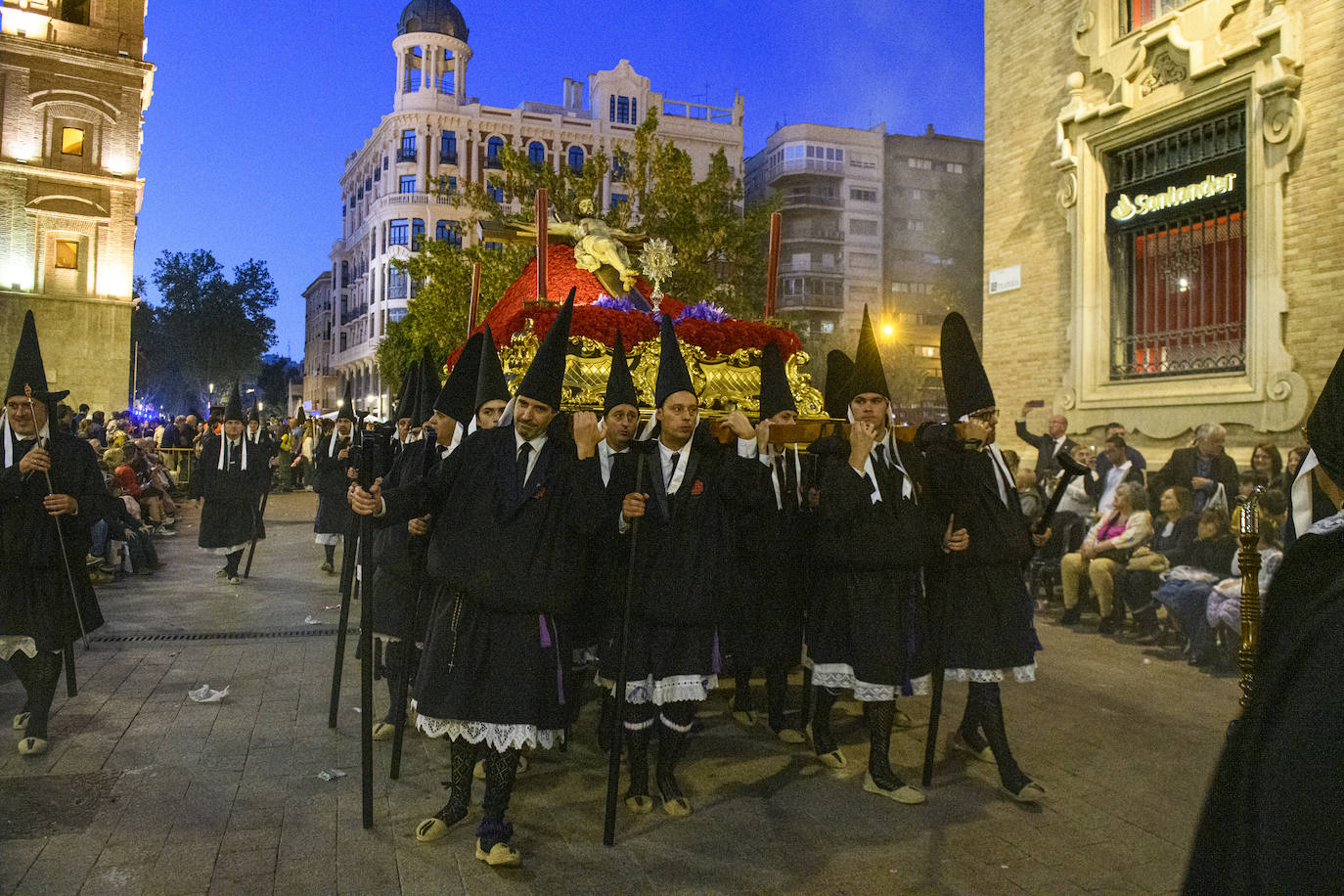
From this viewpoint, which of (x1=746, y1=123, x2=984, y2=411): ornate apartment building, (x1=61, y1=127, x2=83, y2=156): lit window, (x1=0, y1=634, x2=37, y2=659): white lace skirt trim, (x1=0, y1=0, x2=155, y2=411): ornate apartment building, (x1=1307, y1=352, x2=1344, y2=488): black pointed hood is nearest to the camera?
(x1=1307, y1=352, x2=1344, y2=488): black pointed hood

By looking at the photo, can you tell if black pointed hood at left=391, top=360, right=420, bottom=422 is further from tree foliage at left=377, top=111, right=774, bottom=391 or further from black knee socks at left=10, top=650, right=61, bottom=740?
tree foliage at left=377, top=111, right=774, bottom=391

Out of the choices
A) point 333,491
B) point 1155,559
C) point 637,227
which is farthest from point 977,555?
point 637,227

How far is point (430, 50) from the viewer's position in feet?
165

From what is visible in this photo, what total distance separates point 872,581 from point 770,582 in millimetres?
1209

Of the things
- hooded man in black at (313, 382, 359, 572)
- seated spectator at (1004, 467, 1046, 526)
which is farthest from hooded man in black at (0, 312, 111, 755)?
seated spectator at (1004, 467, 1046, 526)

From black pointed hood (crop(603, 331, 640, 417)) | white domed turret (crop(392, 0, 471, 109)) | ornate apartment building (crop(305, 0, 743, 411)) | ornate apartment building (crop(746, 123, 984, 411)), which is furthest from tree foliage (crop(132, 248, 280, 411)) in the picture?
black pointed hood (crop(603, 331, 640, 417))

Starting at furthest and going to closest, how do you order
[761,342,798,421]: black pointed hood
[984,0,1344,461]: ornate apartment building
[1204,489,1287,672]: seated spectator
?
1. [984,0,1344,461]: ornate apartment building
2. [1204,489,1287,672]: seated spectator
3. [761,342,798,421]: black pointed hood

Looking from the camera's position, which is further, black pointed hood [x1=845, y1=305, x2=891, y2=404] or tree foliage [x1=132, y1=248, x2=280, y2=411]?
tree foliage [x1=132, y1=248, x2=280, y2=411]

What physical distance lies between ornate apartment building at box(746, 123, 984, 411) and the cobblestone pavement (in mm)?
41044

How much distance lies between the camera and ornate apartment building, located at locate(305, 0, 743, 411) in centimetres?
4812

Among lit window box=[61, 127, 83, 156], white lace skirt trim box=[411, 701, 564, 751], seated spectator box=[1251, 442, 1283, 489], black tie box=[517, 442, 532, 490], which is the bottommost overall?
white lace skirt trim box=[411, 701, 564, 751]

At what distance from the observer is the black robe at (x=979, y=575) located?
4.26 m

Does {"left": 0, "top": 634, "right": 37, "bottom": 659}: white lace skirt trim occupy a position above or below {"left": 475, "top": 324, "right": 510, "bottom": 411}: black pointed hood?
below

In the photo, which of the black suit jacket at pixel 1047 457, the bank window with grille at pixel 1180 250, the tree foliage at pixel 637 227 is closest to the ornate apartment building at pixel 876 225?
the tree foliage at pixel 637 227
